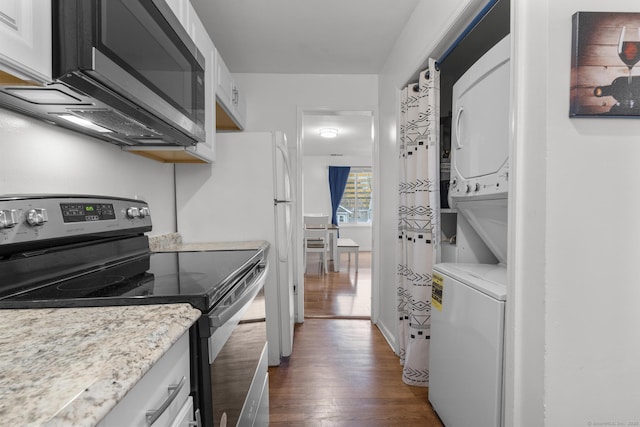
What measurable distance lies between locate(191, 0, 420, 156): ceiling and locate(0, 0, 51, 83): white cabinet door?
5.07 ft

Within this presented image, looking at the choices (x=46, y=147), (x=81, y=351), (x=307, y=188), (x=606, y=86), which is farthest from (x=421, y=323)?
(x=307, y=188)

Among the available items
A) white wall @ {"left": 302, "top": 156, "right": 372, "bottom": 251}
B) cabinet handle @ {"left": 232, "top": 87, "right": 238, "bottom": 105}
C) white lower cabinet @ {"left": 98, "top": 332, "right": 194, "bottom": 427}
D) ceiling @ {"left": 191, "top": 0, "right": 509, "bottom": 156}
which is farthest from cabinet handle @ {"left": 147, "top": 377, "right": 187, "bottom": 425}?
white wall @ {"left": 302, "top": 156, "right": 372, "bottom": 251}

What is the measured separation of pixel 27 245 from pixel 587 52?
1698 mm

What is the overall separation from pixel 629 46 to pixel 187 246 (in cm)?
210

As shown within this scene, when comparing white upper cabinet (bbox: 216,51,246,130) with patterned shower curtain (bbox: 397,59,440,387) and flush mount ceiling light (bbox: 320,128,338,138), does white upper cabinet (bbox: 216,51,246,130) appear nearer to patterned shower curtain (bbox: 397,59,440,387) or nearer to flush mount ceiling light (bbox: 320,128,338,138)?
patterned shower curtain (bbox: 397,59,440,387)

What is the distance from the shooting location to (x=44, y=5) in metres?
0.72

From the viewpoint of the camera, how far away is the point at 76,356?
1.59 ft

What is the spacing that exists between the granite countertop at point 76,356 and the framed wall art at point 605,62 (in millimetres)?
1262

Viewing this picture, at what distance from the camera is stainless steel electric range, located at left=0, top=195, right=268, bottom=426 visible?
74cm

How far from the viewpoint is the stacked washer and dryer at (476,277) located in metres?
1.20

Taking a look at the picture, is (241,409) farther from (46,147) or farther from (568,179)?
(568,179)

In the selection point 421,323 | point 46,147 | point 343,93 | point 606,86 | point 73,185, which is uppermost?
point 343,93

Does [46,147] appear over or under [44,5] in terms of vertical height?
under

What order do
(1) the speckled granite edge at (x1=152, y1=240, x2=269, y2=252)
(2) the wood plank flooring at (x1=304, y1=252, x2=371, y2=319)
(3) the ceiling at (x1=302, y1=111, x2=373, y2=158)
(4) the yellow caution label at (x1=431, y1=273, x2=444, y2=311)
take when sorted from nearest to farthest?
(4) the yellow caution label at (x1=431, y1=273, x2=444, y2=311)
(1) the speckled granite edge at (x1=152, y1=240, x2=269, y2=252)
(2) the wood plank flooring at (x1=304, y1=252, x2=371, y2=319)
(3) the ceiling at (x1=302, y1=111, x2=373, y2=158)
